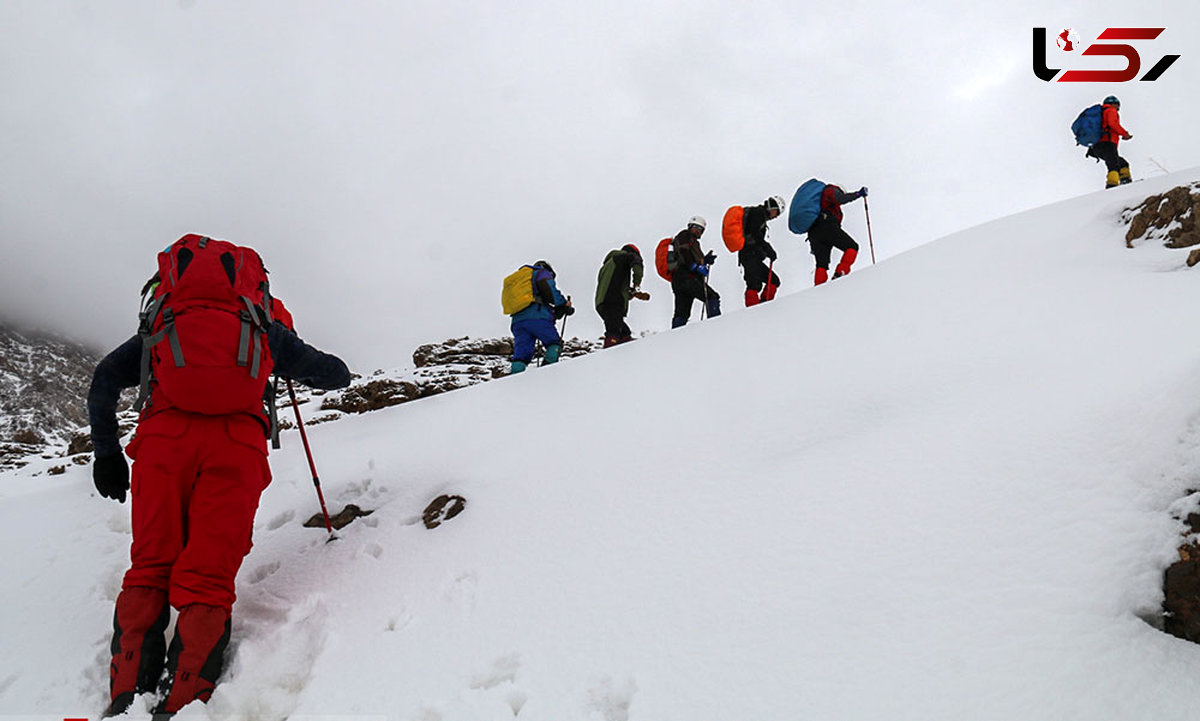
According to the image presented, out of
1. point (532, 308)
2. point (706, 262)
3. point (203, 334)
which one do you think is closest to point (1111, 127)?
point (706, 262)

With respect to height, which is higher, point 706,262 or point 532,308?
point 706,262

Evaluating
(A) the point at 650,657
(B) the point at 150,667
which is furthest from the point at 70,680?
(A) the point at 650,657

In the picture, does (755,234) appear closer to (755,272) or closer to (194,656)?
(755,272)

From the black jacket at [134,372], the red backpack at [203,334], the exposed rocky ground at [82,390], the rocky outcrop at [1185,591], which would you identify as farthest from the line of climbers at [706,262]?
the rocky outcrop at [1185,591]

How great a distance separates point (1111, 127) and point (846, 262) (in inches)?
244

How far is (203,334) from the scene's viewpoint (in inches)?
115

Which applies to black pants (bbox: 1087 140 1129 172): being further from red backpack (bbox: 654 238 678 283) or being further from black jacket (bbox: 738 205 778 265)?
red backpack (bbox: 654 238 678 283)

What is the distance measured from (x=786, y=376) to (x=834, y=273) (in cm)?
573

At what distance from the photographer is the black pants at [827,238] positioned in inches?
364

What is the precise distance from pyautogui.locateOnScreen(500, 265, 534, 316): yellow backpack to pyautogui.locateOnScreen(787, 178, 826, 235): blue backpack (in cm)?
437

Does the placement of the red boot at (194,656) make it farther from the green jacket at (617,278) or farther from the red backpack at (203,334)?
the green jacket at (617,278)

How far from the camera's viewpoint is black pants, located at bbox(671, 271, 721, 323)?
31.4ft

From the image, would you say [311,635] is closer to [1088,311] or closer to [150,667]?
[150,667]

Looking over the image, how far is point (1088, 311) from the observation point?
4.39 m
